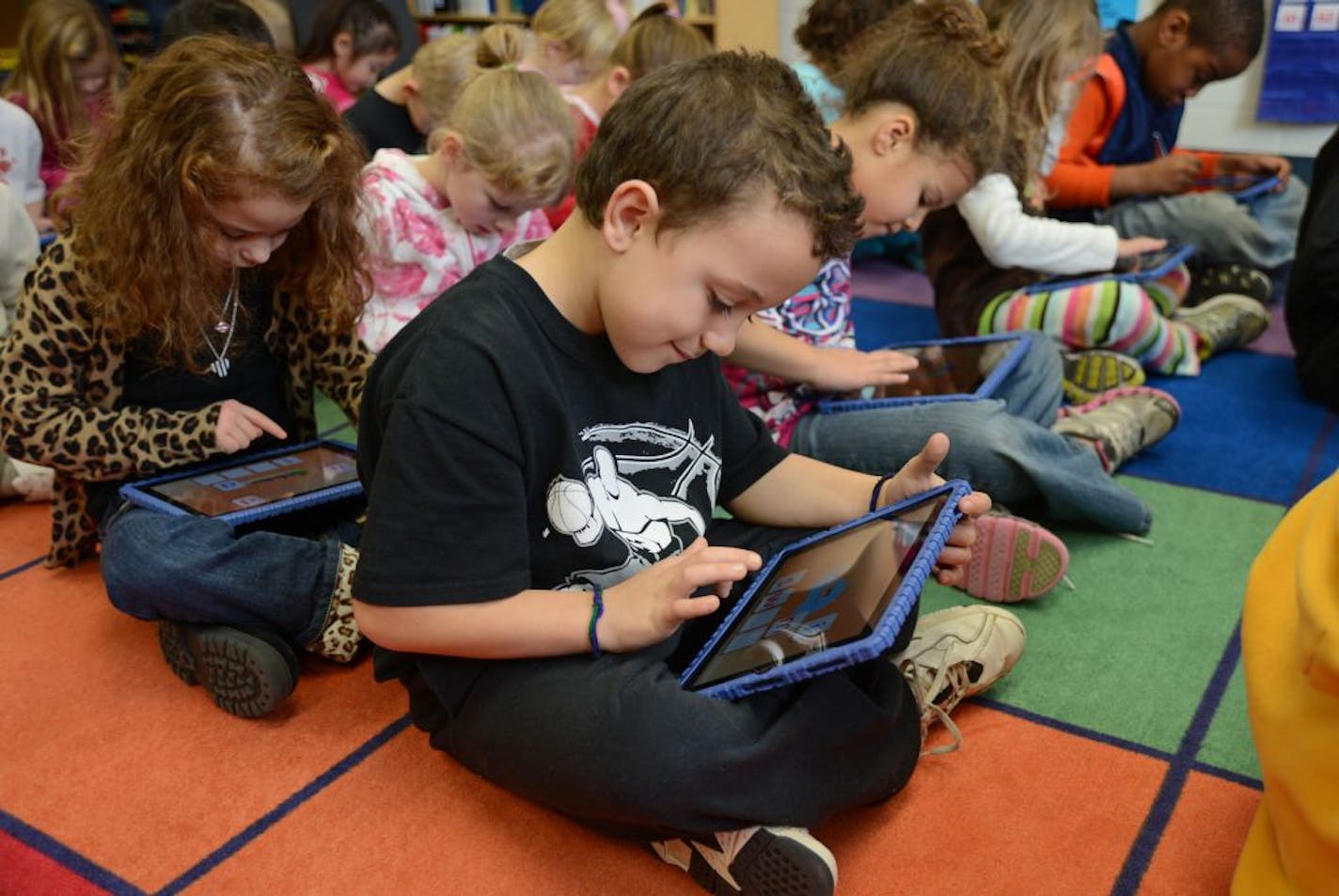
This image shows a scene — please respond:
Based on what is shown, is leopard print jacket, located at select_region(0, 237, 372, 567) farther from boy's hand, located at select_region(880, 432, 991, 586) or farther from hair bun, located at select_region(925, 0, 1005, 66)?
hair bun, located at select_region(925, 0, 1005, 66)

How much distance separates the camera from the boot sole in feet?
3.40

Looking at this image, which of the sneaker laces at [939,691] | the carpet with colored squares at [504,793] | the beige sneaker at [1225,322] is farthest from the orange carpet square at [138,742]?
the beige sneaker at [1225,322]

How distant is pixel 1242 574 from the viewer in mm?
1276

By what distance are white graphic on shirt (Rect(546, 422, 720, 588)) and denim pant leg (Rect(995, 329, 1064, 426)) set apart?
2.04ft

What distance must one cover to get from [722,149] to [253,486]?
0.68 m

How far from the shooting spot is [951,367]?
4.84 feet

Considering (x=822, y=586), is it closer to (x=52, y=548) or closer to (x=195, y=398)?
(x=195, y=398)

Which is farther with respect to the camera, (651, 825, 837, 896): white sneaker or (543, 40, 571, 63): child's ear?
(543, 40, 571, 63): child's ear

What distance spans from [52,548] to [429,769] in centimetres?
63

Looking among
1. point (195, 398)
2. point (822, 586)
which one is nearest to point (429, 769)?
point (822, 586)

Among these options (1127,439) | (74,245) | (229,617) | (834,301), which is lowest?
(1127,439)

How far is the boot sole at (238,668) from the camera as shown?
104 cm

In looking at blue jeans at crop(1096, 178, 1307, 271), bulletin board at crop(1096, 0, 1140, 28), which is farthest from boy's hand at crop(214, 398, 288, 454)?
bulletin board at crop(1096, 0, 1140, 28)

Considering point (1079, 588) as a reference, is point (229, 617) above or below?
above
